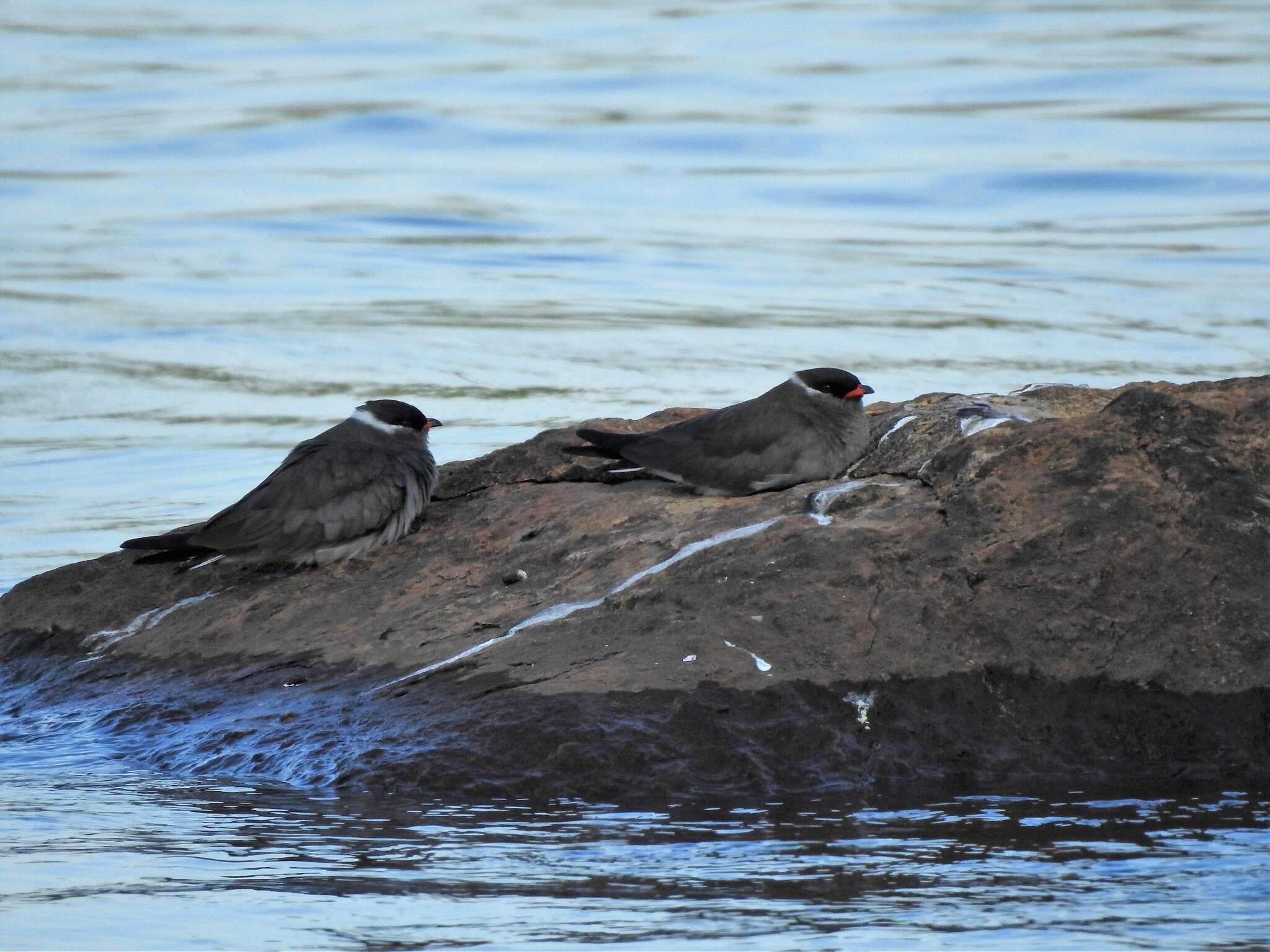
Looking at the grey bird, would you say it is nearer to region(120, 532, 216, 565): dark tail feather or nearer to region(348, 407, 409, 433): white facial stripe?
region(120, 532, 216, 565): dark tail feather

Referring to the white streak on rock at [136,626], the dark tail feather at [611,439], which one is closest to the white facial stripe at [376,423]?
the dark tail feather at [611,439]

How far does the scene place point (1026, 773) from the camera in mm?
5844

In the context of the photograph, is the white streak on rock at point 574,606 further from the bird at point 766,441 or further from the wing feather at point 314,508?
the wing feather at point 314,508

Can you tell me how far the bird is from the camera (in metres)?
7.10

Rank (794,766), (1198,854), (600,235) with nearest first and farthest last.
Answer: (1198,854)
(794,766)
(600,235)

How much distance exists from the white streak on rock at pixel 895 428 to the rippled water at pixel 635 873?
195 cm

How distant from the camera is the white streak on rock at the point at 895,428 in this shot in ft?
24.1

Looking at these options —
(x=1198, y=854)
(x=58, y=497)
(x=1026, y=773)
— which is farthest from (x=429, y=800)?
(x=58, y=497)

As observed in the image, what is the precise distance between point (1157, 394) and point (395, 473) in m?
2.70

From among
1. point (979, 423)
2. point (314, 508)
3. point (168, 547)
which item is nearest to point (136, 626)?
point (168, 547)

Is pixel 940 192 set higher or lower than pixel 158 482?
higher

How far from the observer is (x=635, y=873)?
17.1 ft

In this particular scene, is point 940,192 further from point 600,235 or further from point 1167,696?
point 1167,696

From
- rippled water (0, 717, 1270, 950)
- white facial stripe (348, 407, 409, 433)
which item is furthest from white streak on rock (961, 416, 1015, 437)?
white facial stripe (348, 407, 409, 433)
